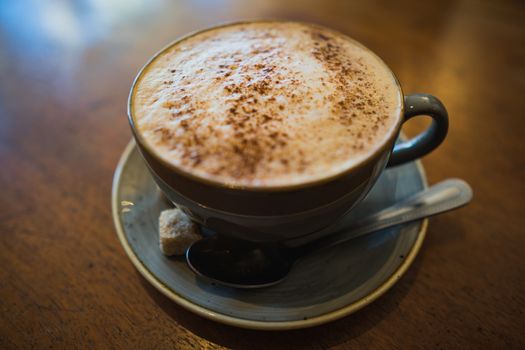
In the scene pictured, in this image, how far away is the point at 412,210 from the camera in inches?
32.2

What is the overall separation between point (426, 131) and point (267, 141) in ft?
1.22

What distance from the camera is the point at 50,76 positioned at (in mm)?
1296

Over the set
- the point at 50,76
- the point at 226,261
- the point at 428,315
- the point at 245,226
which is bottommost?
the point at 428,315

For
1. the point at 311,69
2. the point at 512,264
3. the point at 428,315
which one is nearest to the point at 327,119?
the point at 311,69

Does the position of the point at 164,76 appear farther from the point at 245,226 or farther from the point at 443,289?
the point at 443,289

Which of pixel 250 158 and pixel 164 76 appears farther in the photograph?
pixel 164 76

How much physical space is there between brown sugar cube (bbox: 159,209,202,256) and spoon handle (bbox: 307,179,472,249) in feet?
0.83

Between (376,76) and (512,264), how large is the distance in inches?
18.6

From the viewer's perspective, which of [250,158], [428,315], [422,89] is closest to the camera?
[250,158]

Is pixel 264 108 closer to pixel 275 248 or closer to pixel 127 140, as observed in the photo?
pixel 275 248

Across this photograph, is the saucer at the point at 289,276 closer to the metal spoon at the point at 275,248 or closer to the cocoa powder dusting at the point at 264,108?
the metal spoon at the point at 275,248

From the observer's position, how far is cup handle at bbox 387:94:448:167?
73cm

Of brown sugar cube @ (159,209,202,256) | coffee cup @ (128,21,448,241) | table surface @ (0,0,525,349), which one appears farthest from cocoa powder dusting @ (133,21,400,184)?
table surface @ (0,0,525,349)

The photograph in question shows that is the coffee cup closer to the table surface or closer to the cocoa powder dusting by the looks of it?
the cocoa powder dusting
